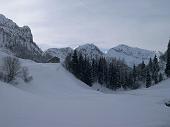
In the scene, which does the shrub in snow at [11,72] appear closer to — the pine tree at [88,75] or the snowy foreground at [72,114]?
the snowy foreground at [72,114]

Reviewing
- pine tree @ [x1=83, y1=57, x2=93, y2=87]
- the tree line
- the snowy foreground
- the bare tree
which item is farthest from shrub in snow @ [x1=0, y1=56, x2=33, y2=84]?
pine tree @ [x1=83, y1=57, x2=93, y2=87]

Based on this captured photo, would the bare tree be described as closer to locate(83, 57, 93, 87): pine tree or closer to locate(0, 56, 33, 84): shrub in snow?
locate(0, 56, 33, 84): shrub in snow

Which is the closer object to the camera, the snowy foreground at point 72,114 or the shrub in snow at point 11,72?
the snowy foreground at point 72,114

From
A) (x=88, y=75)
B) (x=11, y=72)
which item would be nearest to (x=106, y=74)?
(x=88, y=75)

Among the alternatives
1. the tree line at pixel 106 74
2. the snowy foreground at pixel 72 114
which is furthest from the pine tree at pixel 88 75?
the snowy foreground at pixel 72 114

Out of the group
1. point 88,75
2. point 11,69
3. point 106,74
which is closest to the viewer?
point 11,69

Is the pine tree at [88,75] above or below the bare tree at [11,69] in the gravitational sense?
below

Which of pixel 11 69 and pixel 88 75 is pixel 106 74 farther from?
pixel 11 69

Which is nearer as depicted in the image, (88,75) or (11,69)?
(11,69)

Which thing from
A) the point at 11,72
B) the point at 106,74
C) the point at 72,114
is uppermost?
the point at 11,72

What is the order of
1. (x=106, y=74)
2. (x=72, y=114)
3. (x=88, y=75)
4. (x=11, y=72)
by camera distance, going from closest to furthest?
(x=72, y=114) → (x=11, y=72) → (x=88, y=75) → (x=106, y=74)

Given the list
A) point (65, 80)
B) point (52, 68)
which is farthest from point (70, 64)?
point (65, 80)

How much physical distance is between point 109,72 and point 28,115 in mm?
90901

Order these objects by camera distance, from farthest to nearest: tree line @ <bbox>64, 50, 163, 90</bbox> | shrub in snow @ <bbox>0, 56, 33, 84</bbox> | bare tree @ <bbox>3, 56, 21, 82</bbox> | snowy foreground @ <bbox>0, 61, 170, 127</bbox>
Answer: tree line @ <bbox>64, 50, 163, 90</bbox> → bare tree @ <bbox>3, 56, 21, 82</bbox> → shrub in snow @ <bbox>0, 56, 33, 84</bbox> → snowy foreground @ <bbox>0, 61, 170, 127</bbox>
